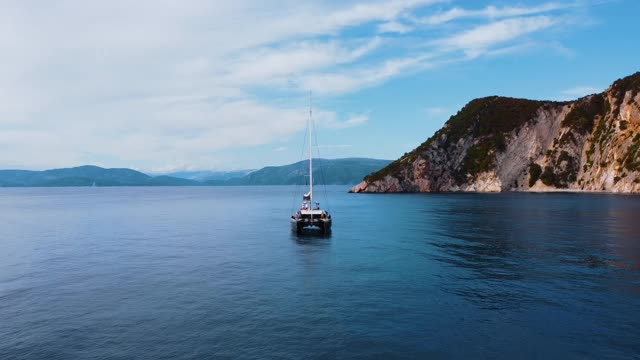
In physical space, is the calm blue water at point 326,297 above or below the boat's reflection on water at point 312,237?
below

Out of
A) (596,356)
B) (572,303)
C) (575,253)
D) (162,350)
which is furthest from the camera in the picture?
(575,253)

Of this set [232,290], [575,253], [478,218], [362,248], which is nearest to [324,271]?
[232,290]

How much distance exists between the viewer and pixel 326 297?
37.4 m

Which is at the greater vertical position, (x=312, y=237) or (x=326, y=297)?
(x=312, y=237)

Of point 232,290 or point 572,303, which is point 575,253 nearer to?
point 572,303

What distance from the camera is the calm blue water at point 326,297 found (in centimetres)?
2673

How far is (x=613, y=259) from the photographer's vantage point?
166 feet

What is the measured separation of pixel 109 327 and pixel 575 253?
51508 millimetres

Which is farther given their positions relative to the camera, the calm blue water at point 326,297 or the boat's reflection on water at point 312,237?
the boat's reflection on water at point 312,237

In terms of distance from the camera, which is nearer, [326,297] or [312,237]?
[326,297]

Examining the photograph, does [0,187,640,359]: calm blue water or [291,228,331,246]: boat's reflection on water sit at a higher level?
[291,228,331,246]: boat's reflection on water

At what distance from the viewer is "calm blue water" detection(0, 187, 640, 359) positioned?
26.7m

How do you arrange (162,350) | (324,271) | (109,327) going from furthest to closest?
(324,271), (109,327), (162,350)

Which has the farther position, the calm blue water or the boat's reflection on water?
the boat's reflection on water
